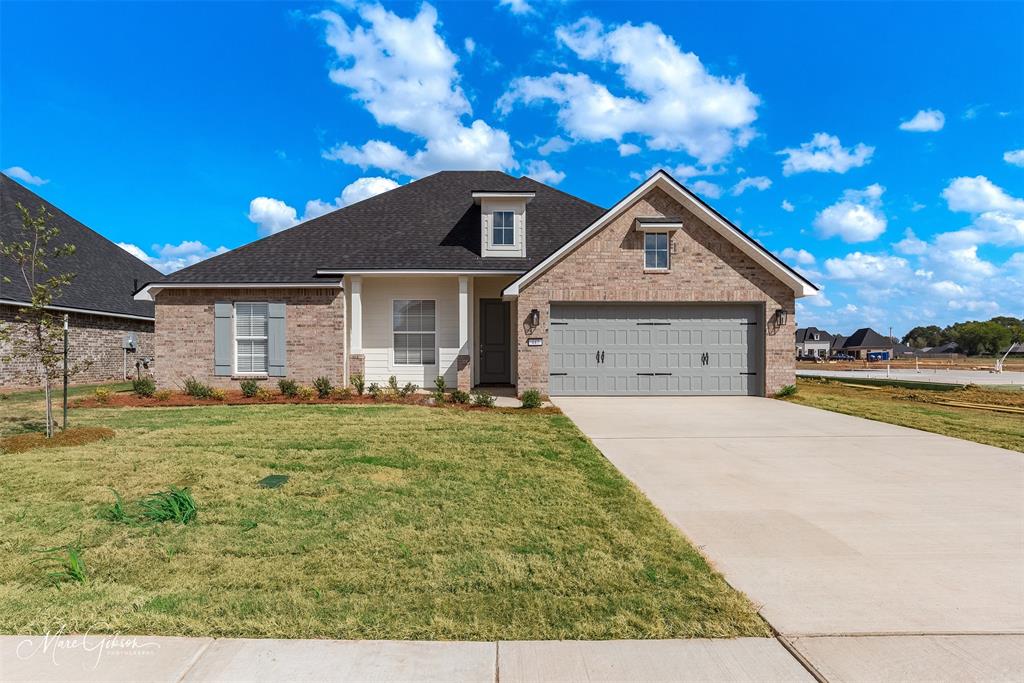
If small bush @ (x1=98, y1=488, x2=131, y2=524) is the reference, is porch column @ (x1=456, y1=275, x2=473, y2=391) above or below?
above

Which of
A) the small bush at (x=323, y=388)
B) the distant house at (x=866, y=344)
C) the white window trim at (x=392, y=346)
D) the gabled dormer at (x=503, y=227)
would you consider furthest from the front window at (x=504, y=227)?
the distant house at (x=866, y=344)

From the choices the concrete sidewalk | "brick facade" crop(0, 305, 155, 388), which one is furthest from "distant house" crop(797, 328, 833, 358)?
the concrete sidewalk

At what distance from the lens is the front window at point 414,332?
47.8 feet

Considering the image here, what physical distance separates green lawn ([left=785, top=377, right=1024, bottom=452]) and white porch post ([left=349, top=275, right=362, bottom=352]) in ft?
38.7

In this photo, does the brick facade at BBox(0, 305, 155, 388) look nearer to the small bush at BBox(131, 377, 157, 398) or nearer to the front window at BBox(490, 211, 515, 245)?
the small bush at BBox(131, 377, 157, 398)

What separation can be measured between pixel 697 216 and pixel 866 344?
90.8m

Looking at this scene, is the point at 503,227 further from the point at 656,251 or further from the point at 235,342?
the point at 235,342

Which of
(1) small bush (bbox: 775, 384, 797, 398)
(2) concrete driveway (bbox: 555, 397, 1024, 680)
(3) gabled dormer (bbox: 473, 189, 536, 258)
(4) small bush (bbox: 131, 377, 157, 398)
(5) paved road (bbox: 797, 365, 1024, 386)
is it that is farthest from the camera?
(5) paved road (bbox: 797, 365, 1024, 386)

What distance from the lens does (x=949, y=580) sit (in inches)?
129

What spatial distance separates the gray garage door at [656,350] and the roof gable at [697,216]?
1.21 metres

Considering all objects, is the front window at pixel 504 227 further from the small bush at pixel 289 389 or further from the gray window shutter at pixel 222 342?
the gray window shutter at pixel 222 342

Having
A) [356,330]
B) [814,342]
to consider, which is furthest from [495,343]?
[814,342]

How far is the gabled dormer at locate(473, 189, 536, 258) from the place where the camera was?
14555 mm

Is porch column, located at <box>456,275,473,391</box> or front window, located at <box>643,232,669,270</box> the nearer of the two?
front window, located at <box>643,232,669,270</box>
